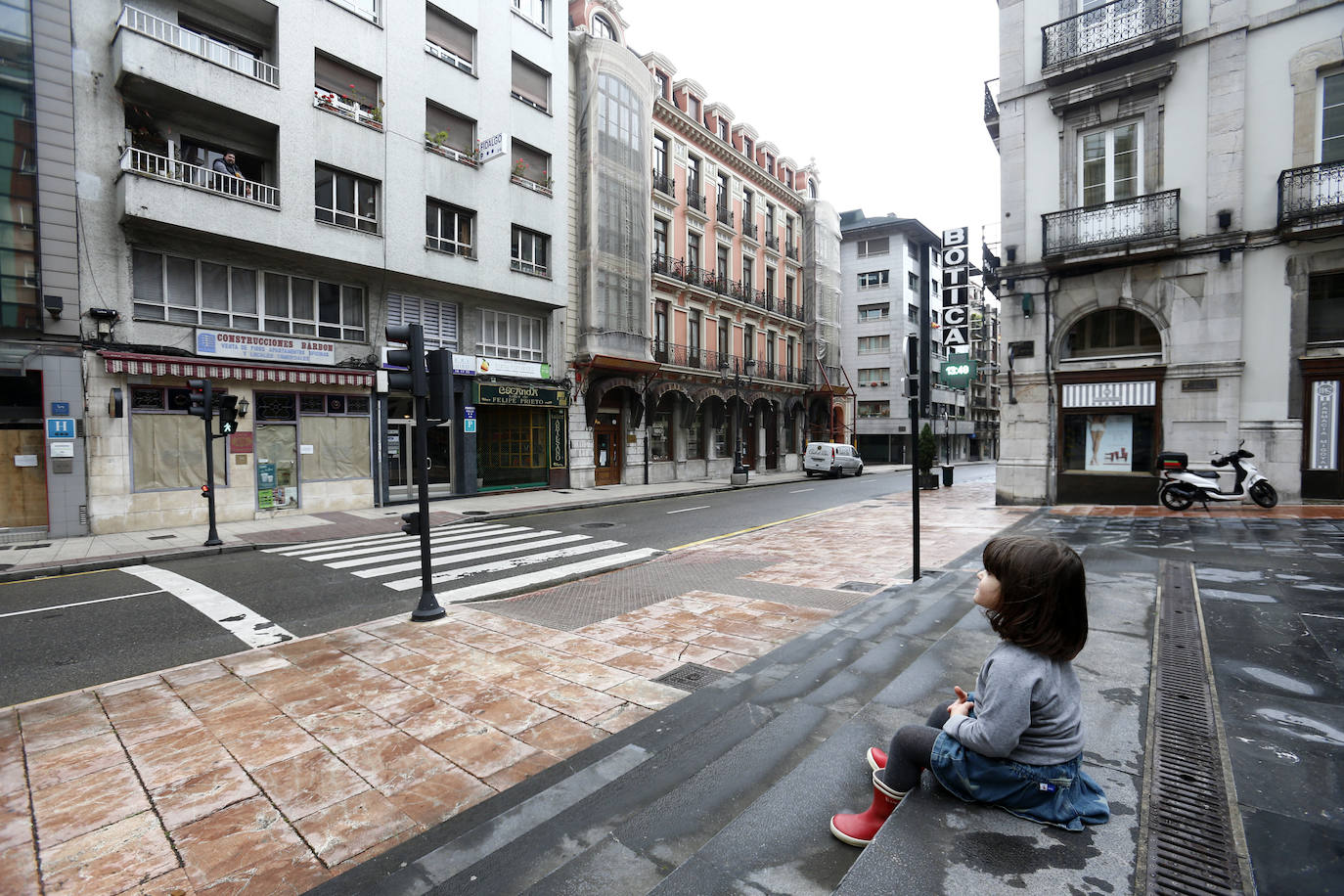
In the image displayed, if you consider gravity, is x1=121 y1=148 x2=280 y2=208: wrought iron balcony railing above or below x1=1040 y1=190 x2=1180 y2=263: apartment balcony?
above

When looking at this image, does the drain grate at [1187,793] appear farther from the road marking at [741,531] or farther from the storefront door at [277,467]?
the storefront door at [277,467]

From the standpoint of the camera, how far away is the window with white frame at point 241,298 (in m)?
13.9

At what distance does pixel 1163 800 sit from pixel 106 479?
17321mm

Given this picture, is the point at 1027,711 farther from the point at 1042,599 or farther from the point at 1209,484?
the point at 1209,484

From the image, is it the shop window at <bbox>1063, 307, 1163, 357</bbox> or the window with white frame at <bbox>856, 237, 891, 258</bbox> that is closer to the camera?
the shop window at <bbox>1063, 307, 1163, 357</bbox>

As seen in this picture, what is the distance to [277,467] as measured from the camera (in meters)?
15.7

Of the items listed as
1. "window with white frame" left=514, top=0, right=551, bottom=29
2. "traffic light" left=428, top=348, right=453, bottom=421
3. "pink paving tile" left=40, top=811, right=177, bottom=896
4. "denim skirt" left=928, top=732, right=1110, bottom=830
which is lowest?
"pink paving tile" left=40, top=811, right=177, bottom=896

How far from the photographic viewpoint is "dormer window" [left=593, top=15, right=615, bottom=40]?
24.3 metres

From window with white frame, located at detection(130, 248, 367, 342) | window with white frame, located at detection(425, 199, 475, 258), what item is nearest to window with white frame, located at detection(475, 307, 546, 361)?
window with white frame, located at detection(425, 199, 475, 258)

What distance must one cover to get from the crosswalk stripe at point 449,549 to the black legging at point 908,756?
748cm

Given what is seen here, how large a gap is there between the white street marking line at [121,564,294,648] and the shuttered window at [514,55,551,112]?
18179mm

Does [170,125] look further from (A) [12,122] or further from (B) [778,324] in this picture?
(B) [778,324]

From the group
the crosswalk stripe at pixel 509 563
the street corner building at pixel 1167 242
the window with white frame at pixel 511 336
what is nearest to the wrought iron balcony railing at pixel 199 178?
the window with white frame at pixel 511 336

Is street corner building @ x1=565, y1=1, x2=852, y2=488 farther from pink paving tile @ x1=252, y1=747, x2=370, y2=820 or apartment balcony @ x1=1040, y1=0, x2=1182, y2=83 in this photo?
pink paving tile @ x1=252, y1=747, x2=370, y2=820
